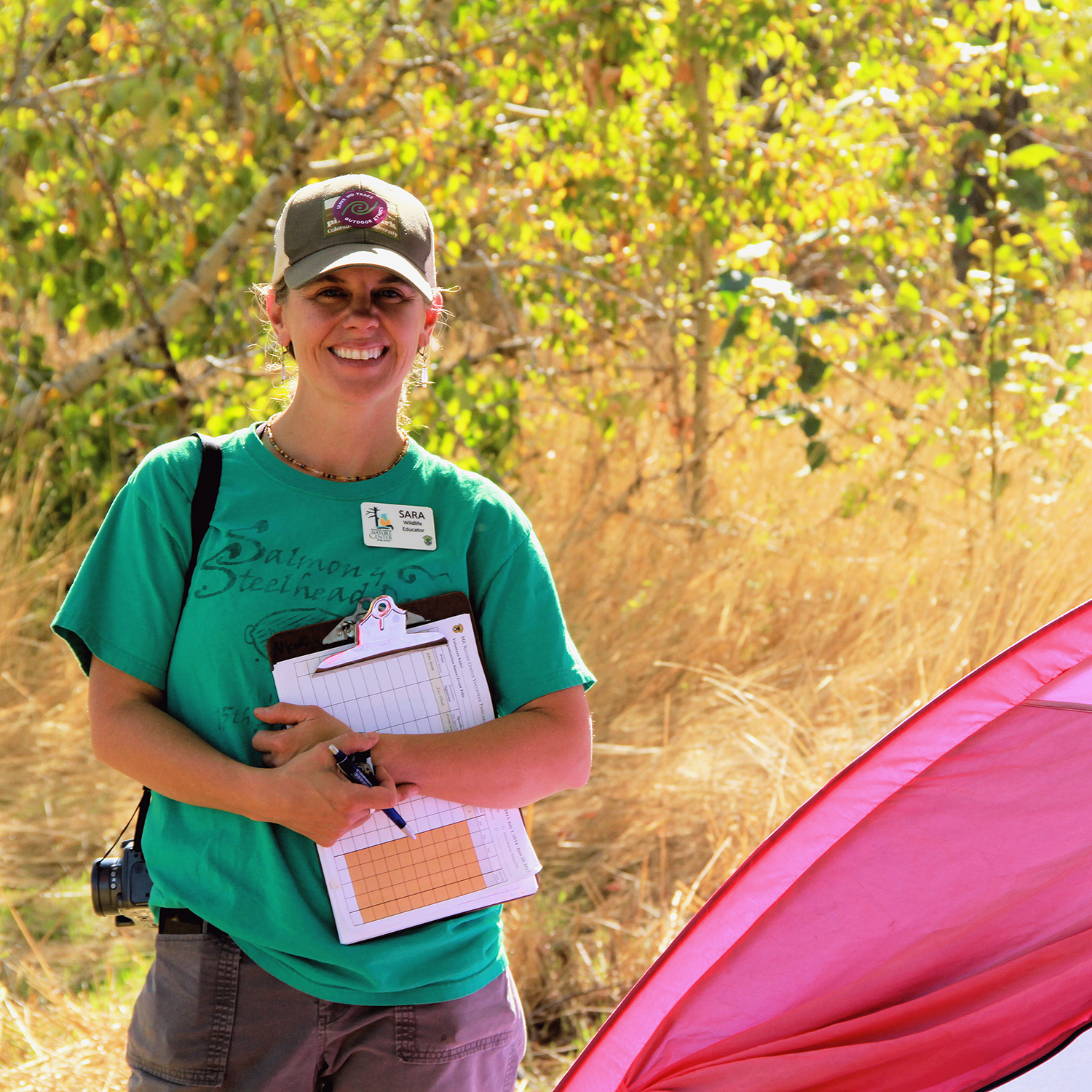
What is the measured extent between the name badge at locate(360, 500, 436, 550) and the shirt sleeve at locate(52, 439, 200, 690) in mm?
217

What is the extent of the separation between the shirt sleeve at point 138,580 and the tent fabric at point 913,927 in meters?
0.80

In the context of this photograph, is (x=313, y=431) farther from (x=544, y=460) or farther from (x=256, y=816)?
(x=544, y=460)

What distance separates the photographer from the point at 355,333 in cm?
150

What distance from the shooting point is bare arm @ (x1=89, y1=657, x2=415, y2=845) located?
1.32m

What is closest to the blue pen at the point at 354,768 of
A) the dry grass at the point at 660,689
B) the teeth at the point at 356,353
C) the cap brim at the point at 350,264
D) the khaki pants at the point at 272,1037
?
the khaki pants at the point at 272,1037

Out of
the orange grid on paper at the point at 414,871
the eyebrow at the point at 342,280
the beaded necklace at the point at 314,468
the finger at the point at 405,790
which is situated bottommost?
the orange grid on paper at the point at 414,871

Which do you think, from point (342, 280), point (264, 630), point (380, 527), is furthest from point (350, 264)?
point (264, 630)

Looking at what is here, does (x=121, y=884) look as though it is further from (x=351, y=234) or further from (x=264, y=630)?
(x=351, y=234)

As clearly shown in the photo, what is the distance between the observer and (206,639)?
141 cm

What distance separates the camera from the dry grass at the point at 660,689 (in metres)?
3.05

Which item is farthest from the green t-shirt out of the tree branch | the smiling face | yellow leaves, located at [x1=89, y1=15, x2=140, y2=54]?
yellow leaves, located at [x1=89, y1=15, x2=140, y2=54]

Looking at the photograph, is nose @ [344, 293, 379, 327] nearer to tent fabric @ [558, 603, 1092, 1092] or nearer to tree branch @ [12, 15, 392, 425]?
tent fabric @ [558, 603, 1092, 1092]

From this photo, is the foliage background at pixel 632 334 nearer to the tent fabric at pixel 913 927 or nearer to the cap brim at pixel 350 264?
the tent fabric at pixel 913 927

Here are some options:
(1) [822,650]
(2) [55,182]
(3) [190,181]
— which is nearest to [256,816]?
(1) [822,650]
